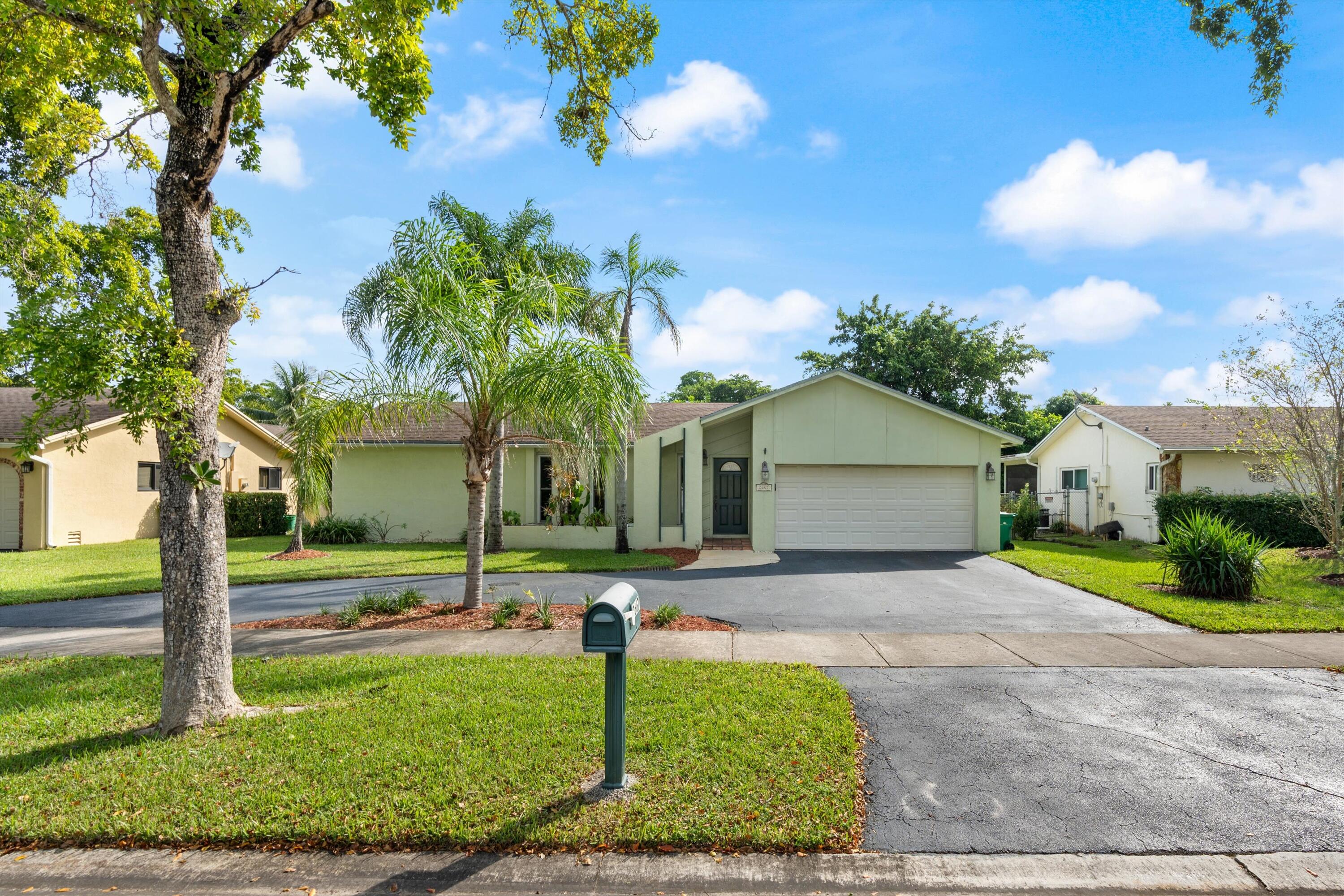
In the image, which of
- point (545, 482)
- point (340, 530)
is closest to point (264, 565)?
point (340, 530)

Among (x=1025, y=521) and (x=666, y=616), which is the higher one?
(x=1025, y=521)

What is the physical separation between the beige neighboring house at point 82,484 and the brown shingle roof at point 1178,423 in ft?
75.8

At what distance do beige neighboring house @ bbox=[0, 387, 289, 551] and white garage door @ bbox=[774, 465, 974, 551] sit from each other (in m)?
12.7

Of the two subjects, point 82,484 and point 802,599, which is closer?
point 802,599

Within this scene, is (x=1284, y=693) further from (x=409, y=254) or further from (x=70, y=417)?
(x=409, y=254)

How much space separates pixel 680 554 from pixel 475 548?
7.72 meters

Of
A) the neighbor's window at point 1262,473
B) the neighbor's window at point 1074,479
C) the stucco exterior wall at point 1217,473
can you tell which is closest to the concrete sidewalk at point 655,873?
the neighbor's window at point 1262,473

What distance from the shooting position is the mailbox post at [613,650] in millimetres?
4059

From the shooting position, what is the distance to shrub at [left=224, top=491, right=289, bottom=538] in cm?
2162

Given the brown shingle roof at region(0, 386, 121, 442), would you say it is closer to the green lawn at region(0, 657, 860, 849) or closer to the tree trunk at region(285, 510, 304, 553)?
the tree trunk at region(285, 510, 304, 553)

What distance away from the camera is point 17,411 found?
64.4ft

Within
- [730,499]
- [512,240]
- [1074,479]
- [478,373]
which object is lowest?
[730,499]

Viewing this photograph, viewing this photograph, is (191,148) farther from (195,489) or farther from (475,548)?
(475,548)

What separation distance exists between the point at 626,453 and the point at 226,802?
14.8 metres
